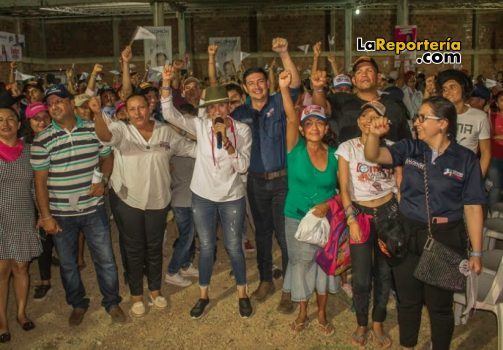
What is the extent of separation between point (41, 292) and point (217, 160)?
8.92ft

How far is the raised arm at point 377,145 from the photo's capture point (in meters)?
3.50

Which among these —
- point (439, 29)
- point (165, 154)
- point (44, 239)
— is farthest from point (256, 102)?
point (439, 29)

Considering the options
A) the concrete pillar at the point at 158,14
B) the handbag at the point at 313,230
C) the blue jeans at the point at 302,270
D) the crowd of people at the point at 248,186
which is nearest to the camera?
the crowd of people at the point at 248,186

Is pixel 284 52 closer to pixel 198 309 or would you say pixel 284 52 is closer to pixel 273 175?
pixel 273 175

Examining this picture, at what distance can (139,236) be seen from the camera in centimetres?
509

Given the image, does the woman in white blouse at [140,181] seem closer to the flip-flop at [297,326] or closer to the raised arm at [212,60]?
the raised arm at [212,60]

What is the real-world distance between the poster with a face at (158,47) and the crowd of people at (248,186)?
734 centimetres

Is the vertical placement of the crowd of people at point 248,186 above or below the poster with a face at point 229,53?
below

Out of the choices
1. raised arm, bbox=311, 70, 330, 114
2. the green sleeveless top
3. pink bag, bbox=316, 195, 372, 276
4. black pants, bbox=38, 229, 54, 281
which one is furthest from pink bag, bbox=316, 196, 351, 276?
black pants, bbox=38, 229, 54, 281

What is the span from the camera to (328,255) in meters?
4.50

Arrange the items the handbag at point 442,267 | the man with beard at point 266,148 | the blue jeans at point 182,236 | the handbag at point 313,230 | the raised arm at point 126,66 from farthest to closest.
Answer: the blue jeans at point 182,236 → the raised arm at point 126,66 → the man with beard at point 266,148 → the handbag at point 313,230 → the handbag at point 442,267

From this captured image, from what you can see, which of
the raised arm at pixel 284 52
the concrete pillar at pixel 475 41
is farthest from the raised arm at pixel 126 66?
the concrete pillar at pixel 475 41

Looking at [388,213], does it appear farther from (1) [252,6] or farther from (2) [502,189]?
(1) [252,6]

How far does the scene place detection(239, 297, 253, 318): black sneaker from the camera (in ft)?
17.0
